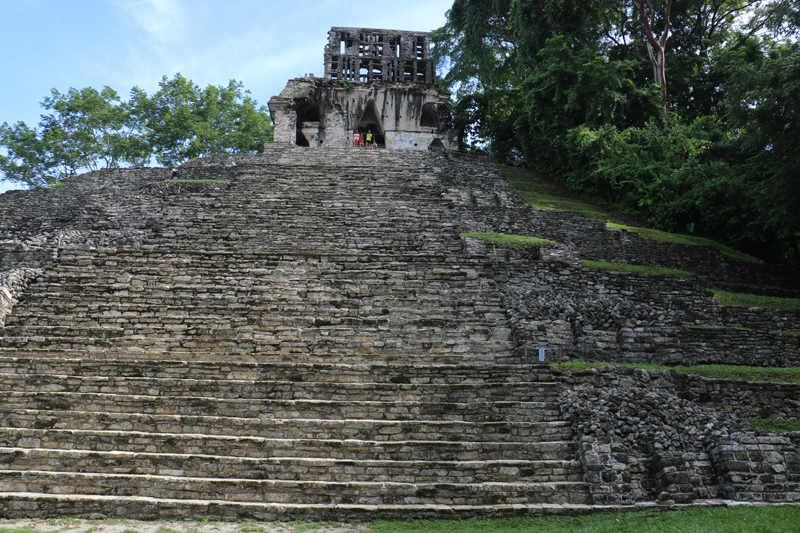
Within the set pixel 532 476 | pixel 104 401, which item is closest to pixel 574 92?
pixel 532 476

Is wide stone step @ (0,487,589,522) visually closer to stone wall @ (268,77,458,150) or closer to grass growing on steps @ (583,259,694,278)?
grass growing on steps @ (583,259,694,278)

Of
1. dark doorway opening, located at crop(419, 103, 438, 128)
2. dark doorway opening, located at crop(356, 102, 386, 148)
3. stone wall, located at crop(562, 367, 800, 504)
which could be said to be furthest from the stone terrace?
dark doorway opening, located at crop(419, 103, 438, 128)

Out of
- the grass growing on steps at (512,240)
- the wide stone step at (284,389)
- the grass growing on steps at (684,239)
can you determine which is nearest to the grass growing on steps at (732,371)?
the wide stone step at (284,389)

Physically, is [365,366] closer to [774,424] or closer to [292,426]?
[292,426]

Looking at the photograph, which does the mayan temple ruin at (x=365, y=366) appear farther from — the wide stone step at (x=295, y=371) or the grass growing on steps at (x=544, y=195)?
the grass growing on steps at (x=544, y=195)

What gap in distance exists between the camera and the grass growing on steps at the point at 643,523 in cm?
548

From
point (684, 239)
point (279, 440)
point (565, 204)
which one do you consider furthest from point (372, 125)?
point (279, 440)

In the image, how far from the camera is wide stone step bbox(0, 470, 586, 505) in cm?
633

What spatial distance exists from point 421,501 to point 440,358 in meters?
2.90

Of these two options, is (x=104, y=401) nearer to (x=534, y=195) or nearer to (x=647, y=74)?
(x=534, y=195)

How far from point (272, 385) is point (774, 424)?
7.20 m

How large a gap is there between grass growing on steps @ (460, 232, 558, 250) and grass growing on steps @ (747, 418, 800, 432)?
613 centimetres

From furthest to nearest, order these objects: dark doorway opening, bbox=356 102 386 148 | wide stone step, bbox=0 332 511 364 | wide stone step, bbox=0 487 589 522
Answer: dark doorway opening, bbox=356 102 386 148, wide stone step, bbox=0 332 511 364, wide stone step, bbox=0 487 589 522

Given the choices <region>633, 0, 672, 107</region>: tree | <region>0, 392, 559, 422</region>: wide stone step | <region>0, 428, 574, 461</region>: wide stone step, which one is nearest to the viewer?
<region>0, 428, 574, 461</region>: wide stone step
